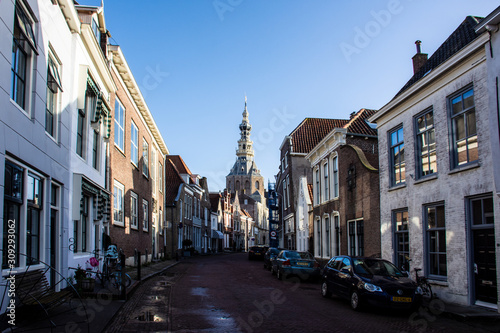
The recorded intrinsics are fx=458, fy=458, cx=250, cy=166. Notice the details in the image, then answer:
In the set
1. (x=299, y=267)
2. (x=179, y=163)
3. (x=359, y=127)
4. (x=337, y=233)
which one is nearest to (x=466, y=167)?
(x=299, y=267)

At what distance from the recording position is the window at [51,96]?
11.0 meters

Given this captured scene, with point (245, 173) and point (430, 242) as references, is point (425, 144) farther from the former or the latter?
point (245, 173)

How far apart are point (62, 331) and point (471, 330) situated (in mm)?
7997

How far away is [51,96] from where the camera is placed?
37.3ft

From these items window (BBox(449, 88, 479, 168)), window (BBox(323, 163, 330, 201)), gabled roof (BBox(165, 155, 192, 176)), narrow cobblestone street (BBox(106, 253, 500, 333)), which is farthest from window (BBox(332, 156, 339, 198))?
gabled roof (BBox(165, 155, 192, 176))

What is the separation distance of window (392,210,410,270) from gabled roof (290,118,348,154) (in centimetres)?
2092

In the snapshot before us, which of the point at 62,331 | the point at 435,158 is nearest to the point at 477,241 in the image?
the point at 435,158

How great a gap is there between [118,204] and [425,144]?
1293 centimetres

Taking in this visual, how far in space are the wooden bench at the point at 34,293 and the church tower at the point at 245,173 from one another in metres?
125

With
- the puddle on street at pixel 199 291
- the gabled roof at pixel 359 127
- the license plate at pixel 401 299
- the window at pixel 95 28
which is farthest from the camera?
the gabled roof at pixel 359 127

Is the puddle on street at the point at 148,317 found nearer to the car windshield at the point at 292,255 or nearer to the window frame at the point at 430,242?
the window frame at the point at 430,242

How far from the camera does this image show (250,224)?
10725cm

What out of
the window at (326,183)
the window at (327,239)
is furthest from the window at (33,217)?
the window at (327,239)

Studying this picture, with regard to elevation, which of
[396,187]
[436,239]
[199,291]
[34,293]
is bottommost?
[199,291]
